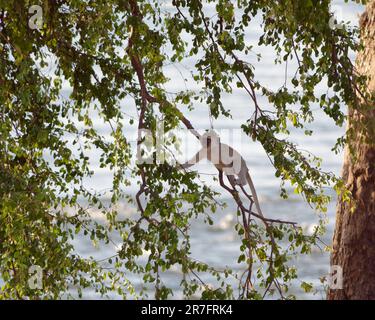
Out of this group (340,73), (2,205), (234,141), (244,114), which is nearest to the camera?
(2,205)

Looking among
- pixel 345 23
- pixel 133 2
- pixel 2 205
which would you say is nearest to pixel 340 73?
pixel 345 23

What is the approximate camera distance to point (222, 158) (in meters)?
4.91

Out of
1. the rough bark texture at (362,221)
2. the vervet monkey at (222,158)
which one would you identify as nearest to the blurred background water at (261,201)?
the rough bark texture at (362,221)

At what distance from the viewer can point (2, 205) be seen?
4.17 meters

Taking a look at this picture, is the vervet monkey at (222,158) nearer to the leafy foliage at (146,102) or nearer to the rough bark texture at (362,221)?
the leafy foliage at (146,102)

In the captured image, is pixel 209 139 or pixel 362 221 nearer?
pixel 209 139

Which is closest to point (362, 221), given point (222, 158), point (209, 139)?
point (222, 158)

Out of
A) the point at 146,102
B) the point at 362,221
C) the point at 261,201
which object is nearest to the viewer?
the point at 146,102

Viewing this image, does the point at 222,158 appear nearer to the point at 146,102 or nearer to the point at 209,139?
the point at 209,139

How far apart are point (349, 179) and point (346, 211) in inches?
8.6

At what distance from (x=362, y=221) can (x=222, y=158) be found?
1883mm

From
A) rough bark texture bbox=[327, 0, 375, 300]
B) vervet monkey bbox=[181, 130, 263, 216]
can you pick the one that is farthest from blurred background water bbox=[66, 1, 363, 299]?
vervet monkey bbox=[181, 130, 263, 216]

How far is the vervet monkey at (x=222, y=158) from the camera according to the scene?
4.83 metres
